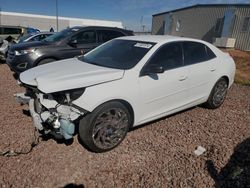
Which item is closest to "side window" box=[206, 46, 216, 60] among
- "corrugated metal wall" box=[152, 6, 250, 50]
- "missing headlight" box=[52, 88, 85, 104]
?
"missing headlight" box=[52, 88, 85, 104]

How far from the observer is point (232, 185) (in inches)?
106

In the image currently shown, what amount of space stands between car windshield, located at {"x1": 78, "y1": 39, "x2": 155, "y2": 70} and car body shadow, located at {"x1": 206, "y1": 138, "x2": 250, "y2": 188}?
190 centimetres

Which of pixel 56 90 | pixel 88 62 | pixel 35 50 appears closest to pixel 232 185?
pixel 56 90

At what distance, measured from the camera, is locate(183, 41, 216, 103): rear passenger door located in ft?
13.5

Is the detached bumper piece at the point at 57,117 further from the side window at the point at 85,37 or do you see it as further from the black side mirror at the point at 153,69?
the side window at the point at 85,37

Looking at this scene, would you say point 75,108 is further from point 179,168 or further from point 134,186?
point 179,168

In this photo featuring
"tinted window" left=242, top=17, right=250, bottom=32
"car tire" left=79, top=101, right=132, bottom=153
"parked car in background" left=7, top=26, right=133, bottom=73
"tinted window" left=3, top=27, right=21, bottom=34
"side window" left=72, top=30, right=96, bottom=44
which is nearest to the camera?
"car tire" left=79, top=101, right=132, bottom=153

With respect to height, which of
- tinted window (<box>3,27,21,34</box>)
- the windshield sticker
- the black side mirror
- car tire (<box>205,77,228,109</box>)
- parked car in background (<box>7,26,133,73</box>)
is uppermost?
the windshield sticker

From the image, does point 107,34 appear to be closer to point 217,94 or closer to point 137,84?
point 217,94

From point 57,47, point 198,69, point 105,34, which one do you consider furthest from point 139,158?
point 105,34

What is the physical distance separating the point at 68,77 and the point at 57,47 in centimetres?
383

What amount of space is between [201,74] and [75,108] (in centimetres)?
258

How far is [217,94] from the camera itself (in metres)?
4.89

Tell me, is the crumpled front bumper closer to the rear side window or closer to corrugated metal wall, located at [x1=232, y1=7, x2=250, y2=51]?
the rear side window
